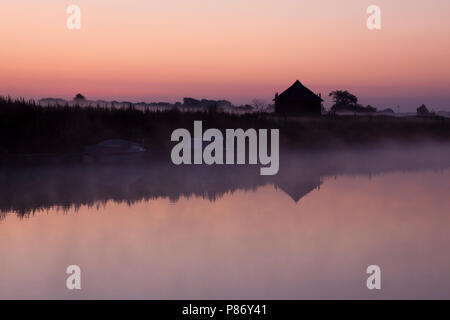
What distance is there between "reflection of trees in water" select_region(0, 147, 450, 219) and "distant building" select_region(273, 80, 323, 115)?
2428cm

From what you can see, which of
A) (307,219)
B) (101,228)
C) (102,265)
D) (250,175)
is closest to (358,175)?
(250,175)

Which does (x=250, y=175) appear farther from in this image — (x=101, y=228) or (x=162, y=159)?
(x=101, y=228)

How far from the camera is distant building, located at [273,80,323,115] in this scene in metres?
57.2

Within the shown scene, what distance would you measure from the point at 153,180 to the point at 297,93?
3741cm

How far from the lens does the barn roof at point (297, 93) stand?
5741cm

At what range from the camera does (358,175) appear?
1006 inches

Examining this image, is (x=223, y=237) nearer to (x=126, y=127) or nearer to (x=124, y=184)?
(x=124, y=184)

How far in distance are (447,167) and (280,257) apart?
2229 centimetres

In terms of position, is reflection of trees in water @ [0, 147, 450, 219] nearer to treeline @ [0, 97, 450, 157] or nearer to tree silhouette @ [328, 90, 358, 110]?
treeline @ [0, 97, 450, 157]

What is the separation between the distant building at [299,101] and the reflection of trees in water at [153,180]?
→ 2428cm

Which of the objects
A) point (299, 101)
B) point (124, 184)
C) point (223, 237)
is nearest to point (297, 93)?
point (299, 101)

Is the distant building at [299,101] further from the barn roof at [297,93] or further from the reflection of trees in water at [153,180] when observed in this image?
the reflection of trees in water at [153,180]

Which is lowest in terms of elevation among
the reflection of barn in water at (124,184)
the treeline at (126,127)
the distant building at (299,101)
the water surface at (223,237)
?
the water surface at (223,237)

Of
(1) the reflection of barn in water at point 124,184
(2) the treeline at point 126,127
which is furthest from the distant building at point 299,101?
(1) the reflection of barn in water at point 124,184
